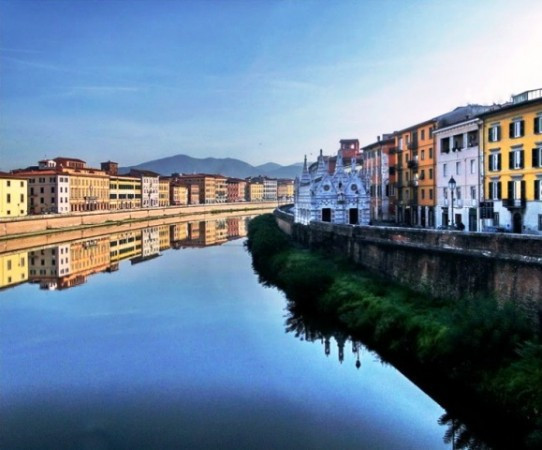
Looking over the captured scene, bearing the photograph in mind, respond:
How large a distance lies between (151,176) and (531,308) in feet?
338

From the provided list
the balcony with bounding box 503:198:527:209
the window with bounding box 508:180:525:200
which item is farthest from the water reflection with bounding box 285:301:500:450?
the window with bounding box 508:180:525:200

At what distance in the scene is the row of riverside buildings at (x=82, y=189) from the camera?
64875mm

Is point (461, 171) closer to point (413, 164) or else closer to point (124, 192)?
point (413, 164)

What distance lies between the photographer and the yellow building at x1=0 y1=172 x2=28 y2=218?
200ft

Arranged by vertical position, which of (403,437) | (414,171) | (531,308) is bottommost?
(403,437)

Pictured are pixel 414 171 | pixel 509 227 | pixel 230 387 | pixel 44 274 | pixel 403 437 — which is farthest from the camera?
pixel 414 171

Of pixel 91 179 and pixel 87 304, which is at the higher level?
pixel 91 179

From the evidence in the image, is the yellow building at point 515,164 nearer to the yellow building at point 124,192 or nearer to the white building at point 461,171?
the white building at point 461,171

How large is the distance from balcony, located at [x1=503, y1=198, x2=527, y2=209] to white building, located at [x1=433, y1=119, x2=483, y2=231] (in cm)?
255

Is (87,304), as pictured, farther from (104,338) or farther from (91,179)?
(91,179)

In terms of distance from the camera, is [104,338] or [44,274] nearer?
[104,338]

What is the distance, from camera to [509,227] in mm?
28672

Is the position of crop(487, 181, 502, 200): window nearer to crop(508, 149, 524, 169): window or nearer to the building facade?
crop(508, 149, 524, 169): window

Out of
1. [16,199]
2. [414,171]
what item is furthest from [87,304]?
[16,199]
